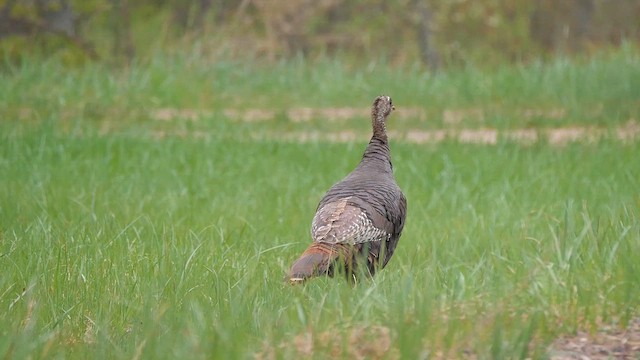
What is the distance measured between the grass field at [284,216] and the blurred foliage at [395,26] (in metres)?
6.47

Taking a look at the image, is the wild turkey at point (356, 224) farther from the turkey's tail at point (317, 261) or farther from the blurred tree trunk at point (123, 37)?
the blurred tree trunk at point (123, 37)

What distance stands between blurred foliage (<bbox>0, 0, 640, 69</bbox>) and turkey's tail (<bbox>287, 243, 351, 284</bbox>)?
16103mm

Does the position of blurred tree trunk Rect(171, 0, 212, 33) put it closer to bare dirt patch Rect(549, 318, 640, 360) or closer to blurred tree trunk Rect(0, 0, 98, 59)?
blurred tree trunk Rect(0, 0, 98, 59)

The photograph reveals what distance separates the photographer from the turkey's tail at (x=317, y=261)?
4754 millimetres

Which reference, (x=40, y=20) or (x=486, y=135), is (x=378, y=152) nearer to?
(x=486, y=135)

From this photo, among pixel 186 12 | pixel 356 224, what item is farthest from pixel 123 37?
pixel 356 224

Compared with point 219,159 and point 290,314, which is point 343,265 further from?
point 219,159

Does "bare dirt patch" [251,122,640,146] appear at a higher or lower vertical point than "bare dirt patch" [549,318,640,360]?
lower

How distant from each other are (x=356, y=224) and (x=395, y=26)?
75.8 ft

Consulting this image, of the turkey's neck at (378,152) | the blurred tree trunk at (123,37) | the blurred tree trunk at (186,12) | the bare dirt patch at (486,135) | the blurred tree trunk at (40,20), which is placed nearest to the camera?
the turkey's neck at (378,152)

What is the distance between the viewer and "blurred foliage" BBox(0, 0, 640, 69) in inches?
889

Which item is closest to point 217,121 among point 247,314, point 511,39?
point 247,314

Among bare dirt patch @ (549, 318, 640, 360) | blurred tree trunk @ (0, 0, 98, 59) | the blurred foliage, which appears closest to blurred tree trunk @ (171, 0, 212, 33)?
the blurred foliage

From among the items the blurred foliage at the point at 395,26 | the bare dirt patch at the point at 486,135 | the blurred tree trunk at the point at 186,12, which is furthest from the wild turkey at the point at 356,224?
the blurred tree trunk at the point at 186,12
